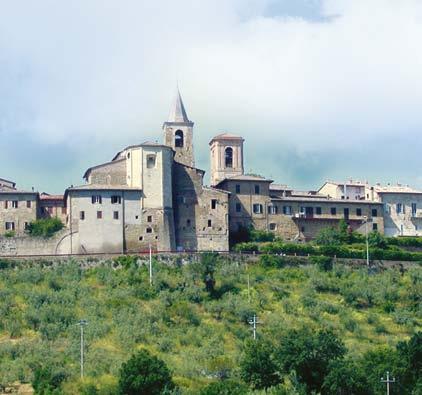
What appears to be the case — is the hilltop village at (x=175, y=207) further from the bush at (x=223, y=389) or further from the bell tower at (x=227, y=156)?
the bush at (x=223, y=389)

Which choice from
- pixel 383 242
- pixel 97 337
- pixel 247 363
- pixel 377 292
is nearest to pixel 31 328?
pixel 97 337

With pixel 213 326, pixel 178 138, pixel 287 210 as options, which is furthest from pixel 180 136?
pixel 213 326

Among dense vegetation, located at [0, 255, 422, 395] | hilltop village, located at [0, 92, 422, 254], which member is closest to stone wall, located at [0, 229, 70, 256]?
hilltop village, located at [0, 92, 422, 254]

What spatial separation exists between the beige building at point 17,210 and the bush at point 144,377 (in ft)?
96.3

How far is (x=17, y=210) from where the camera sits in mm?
96750

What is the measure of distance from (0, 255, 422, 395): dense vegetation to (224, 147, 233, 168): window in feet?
59.9

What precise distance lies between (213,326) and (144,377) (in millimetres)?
15268

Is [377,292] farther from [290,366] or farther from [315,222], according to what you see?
[290,366]

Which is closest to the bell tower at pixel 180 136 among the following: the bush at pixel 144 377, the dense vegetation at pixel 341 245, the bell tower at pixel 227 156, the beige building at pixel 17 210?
the bell tower at pixel 227 156

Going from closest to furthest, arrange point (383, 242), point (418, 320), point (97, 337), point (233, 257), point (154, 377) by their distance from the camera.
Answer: point (154, 377) < point (97, 337) < point (418, 320) < point (233, 257) < point (383, 242)

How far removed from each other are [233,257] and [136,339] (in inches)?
639

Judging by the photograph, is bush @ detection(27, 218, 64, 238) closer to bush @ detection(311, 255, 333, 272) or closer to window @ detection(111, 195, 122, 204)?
window @ detection(111, 195, 122, 204)

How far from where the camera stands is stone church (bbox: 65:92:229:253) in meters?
94.0

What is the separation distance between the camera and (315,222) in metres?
103
